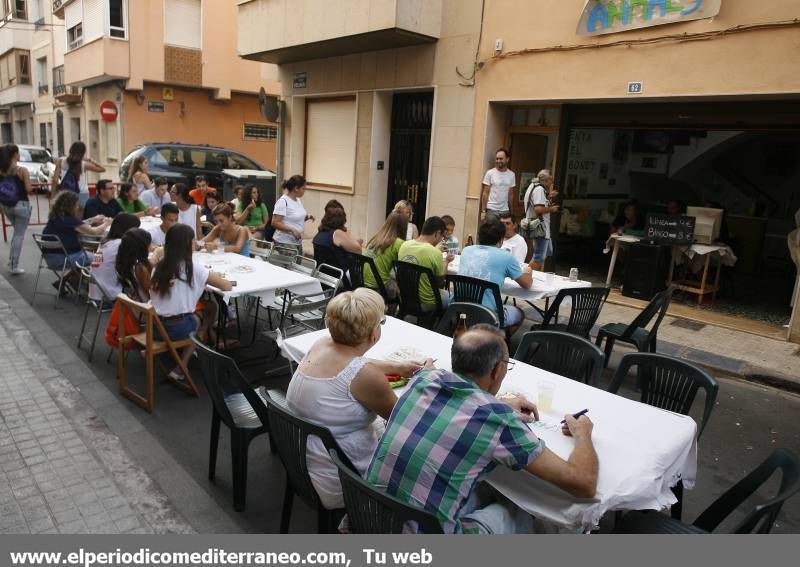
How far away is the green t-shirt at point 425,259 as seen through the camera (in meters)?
5.83

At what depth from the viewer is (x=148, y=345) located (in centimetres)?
445

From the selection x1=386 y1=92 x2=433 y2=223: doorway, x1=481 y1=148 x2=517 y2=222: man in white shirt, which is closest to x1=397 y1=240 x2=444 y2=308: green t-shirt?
x1=481 y1=148 x2=517 y2=222: man in white shirt

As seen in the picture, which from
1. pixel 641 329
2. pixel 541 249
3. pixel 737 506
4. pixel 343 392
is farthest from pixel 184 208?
pixel 737 506

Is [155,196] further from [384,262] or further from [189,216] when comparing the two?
[384,262]

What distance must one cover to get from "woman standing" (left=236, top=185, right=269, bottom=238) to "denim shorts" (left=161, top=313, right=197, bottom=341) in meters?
4.32

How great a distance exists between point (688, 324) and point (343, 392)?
6154mm

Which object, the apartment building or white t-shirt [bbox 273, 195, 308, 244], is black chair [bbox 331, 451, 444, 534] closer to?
white t-shirt [bbox 273, 195, 308, 244]

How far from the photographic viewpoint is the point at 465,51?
9.53 metres

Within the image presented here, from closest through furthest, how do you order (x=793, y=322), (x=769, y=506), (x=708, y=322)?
(x=769, y=506) → (x=793, y=322) → (x=708, y=322)

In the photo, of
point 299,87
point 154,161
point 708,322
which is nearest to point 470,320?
point 708,322

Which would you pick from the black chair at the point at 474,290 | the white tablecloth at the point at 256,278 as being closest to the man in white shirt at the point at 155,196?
the white tablecloth at the point at 256,278

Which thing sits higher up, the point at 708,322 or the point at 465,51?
the point at 465,51

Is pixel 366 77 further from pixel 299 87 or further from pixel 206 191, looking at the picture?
pixel 206 191
